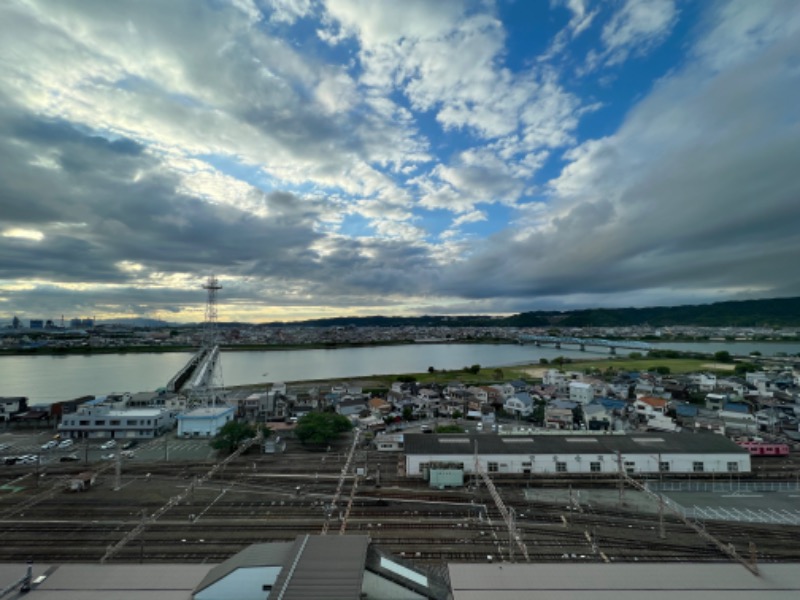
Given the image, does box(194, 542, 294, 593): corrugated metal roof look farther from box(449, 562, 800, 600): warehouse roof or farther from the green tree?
the green tree

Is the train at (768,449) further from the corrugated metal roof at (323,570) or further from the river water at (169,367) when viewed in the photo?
the river water at (169,367)

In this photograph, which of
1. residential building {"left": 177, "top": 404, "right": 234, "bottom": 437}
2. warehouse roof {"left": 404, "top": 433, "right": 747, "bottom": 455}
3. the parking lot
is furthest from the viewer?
residential building {"left": 177, "top": 404, "right": 234, "bottom": 437}

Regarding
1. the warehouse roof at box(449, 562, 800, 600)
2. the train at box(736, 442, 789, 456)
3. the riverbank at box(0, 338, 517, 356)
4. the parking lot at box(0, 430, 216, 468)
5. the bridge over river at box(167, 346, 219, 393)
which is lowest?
the train at box(736, 442, 789, 456)

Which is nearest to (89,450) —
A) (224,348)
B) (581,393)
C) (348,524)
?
(348,524)

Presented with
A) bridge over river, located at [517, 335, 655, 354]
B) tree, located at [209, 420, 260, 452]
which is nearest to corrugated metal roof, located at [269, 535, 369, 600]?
tree, located at [209, 420, 260, 452]

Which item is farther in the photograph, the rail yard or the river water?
the river water

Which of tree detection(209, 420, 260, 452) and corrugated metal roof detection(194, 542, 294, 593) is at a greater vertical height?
corrugated metal roof detection(194, 542, 294, 593)

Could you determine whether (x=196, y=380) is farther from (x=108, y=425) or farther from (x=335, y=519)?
(x=335, y=519)
